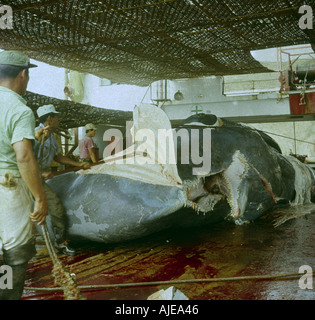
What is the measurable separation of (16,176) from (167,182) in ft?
6.15

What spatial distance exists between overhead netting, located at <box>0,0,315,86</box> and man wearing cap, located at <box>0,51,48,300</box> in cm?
249

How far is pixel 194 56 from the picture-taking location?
784 centimetres

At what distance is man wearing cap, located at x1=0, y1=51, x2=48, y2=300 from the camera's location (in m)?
2.23

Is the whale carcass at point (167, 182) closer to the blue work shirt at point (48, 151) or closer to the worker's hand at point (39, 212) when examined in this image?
the blue work shirt at point (48, 151)

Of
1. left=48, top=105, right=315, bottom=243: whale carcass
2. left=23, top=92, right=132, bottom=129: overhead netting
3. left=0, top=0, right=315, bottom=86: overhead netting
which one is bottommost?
left=48, top=105, right=315, bottom=243: whale carcass

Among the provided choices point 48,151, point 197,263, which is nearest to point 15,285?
point 197,263

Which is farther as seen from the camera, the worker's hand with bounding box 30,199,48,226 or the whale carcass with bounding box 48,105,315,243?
the whale carcass with bounding box 48,105,315,243

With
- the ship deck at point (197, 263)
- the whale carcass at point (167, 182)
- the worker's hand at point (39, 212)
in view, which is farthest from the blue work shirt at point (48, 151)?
the worker's hand at point (39, 212)

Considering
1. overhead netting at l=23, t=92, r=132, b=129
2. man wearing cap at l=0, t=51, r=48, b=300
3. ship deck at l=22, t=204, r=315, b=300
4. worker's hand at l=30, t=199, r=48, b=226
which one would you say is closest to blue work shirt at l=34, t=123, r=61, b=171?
ship deck at l=22, t=204, r=315, b=300

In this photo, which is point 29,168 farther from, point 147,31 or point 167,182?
point 147,31

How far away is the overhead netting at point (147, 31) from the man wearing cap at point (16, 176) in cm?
249

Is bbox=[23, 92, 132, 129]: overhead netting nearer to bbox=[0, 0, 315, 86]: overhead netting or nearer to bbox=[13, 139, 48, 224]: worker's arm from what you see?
bbox=[0, 0, 315, 86]: overhead netting

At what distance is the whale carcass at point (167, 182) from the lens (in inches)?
153
